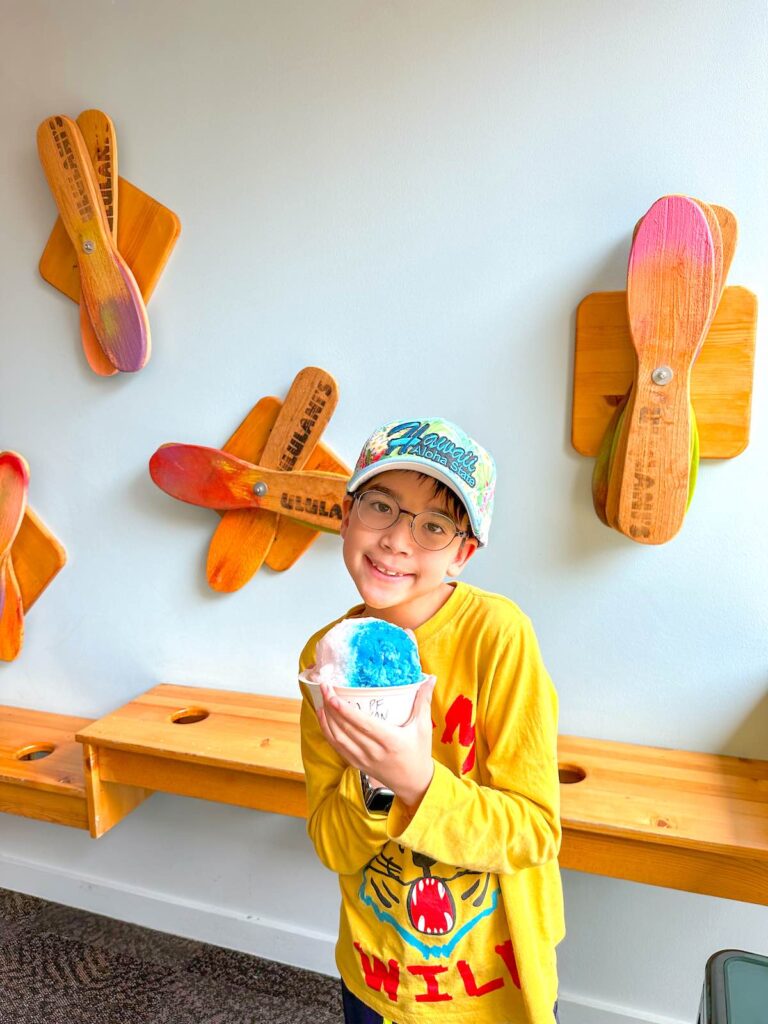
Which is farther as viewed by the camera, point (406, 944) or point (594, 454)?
point (594, 454)

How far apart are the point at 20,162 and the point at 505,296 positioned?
1271mm

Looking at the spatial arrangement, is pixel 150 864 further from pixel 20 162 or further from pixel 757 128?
pixel 757 128

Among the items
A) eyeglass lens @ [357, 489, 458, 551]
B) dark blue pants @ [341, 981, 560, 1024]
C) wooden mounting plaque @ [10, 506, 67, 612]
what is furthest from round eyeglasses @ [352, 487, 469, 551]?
wooden mounting plaque @ [10, 506, 67, 612]

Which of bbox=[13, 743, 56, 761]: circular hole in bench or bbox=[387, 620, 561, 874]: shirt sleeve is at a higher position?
bbox=[387, 620, 561, 874]: shirt sleeve

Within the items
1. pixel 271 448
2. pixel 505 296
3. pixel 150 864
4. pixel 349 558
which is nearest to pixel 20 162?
pixel 271 448

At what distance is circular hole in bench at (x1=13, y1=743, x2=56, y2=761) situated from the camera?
1.79m

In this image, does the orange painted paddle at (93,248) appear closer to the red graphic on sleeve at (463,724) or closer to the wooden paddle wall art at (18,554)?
the wooden paddle wall art at (18,554)

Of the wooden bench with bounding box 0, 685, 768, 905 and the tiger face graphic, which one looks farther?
the wooden bench with bounding box 0, 685, 768, 905

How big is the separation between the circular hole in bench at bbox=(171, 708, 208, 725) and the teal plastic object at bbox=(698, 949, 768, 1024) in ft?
4.11

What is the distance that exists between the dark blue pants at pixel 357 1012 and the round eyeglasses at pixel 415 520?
0.63 meters

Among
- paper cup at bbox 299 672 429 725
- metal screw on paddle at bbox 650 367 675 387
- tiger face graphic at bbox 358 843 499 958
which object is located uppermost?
metal screw on paddle at bbox 650 367 675 387

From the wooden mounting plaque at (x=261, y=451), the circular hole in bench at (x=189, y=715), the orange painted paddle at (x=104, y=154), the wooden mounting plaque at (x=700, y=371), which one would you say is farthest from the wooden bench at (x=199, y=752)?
the orange painted paddle at (x=104, y=154)

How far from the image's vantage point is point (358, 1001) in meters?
0.95

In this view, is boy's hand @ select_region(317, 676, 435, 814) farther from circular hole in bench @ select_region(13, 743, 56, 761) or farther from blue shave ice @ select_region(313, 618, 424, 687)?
circular hole in bench @ select_region(13, 743, 56, 761)
